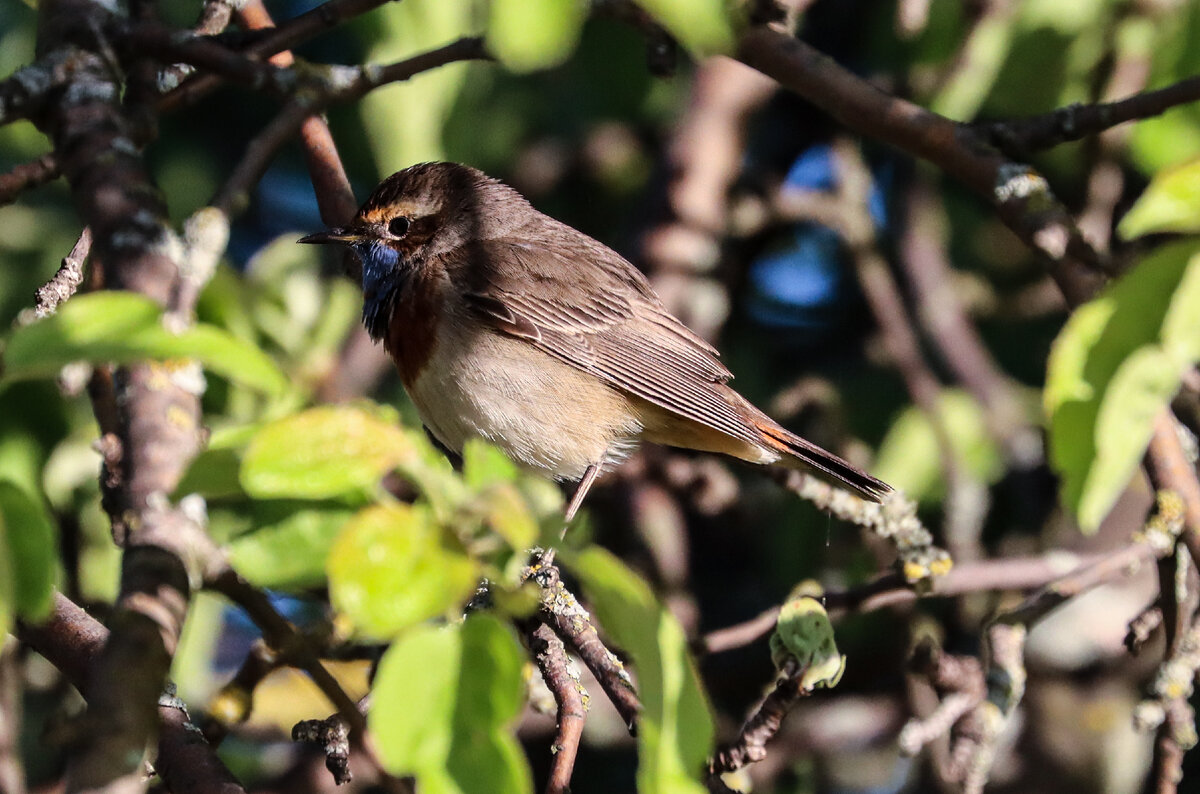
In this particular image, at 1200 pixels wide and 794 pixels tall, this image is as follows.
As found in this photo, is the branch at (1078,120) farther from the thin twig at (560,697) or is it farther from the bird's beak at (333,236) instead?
the bird's beak at (333,236)

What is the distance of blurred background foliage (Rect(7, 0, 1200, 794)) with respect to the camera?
4383 millimetres

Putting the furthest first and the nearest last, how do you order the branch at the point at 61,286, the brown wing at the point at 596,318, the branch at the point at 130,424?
the brown wing at the point at 596,318 → the branch at the point at 61,286 → the branch at the point at 130,424

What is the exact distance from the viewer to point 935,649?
3.49 metres

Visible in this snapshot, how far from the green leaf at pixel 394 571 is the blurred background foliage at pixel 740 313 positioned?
1.38 metres

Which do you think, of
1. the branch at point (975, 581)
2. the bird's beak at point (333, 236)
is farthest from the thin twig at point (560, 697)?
the bird's beak at point (333, 236)

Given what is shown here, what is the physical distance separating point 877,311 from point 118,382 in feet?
13.1

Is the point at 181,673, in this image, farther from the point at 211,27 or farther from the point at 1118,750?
the point at 1118,750

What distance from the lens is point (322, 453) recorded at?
1513mm

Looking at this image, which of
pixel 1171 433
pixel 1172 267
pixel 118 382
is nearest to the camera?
pixel 1172 267

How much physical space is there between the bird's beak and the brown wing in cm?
46

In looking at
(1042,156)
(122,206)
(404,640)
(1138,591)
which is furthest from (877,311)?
(404,640)

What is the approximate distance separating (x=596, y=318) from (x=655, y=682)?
143 inches

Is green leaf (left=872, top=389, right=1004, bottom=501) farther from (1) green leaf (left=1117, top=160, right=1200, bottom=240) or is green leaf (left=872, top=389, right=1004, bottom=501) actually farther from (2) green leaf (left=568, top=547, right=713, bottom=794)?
Result: (2) green leaf (left=568, top=547, right=713, bottom=794)

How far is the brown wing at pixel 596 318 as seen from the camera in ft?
15.8
